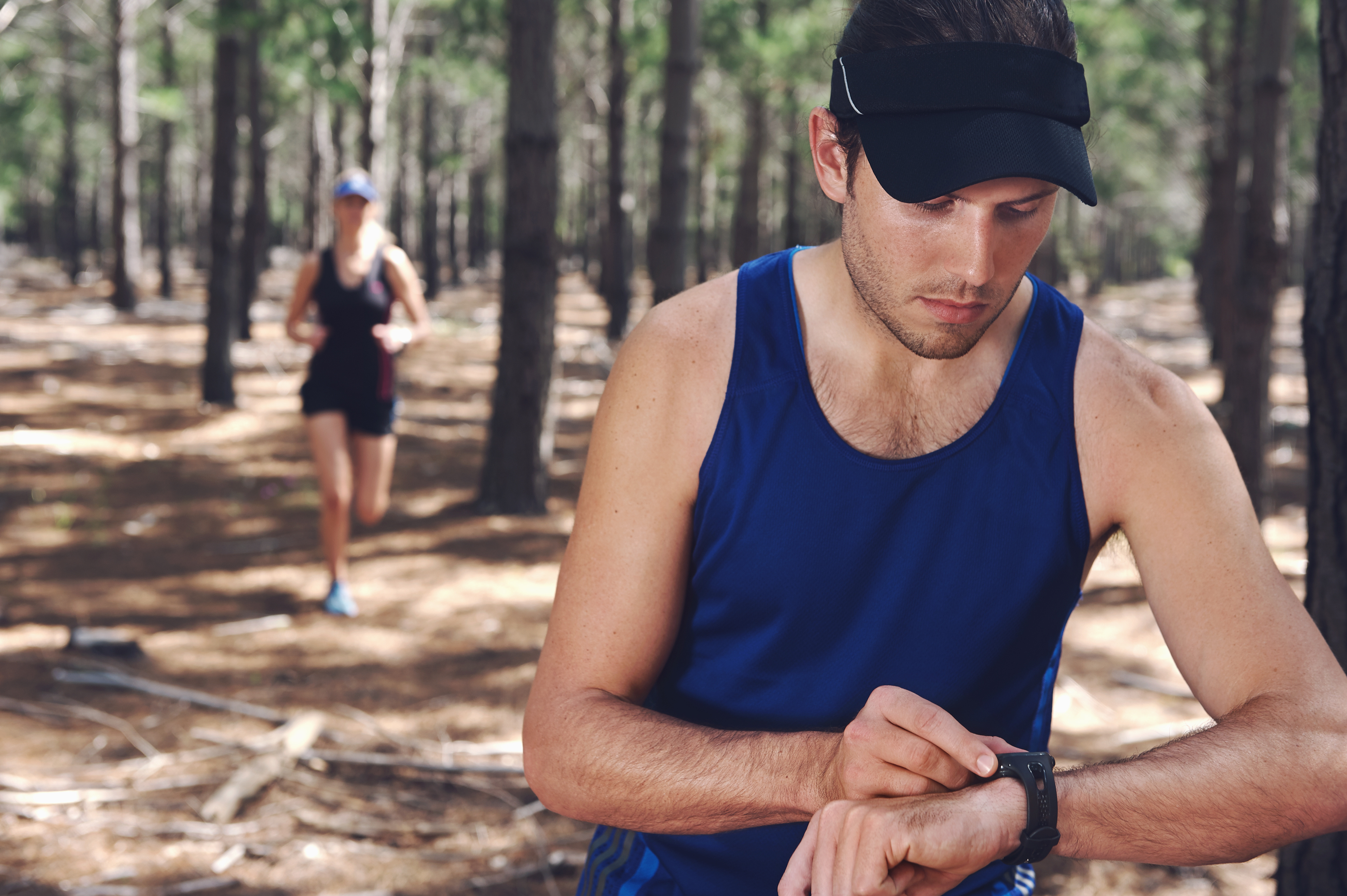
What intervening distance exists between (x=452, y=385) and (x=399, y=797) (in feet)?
40.6

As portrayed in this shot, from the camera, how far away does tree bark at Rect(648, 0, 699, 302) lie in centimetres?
1034

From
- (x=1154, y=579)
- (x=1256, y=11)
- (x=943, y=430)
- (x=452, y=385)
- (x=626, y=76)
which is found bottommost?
(x=452, y=385)

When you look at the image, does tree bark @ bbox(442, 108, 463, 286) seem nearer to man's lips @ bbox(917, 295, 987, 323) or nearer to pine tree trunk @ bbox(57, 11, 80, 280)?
pine tree trunk @ bbox(57, 11, 80, 280)

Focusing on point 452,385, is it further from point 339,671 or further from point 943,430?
point 943,430

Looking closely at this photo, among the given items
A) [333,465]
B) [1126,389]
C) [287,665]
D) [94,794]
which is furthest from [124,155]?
[1126,389]

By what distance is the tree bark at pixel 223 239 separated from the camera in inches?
534

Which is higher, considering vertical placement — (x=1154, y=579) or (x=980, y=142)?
(x=980, y=142)

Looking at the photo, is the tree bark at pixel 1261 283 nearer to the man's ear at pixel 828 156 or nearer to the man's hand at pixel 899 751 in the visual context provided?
the man's ear at pixel 828 156

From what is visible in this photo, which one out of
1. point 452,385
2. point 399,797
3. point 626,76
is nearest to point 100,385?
point 452,385

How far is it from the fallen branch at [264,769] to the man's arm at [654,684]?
283 cm

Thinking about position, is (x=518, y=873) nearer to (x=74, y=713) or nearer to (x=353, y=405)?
(x=74, y=713)

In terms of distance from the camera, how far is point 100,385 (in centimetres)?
1463

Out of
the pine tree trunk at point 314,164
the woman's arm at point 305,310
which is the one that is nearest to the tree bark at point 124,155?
the pine tree trunk at point 314,164

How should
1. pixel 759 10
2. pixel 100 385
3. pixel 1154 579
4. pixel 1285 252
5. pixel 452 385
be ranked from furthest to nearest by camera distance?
pixel 759 10
pixel 452 385
pixel 100 385
pixel 1285 252
pixel 1154 579
